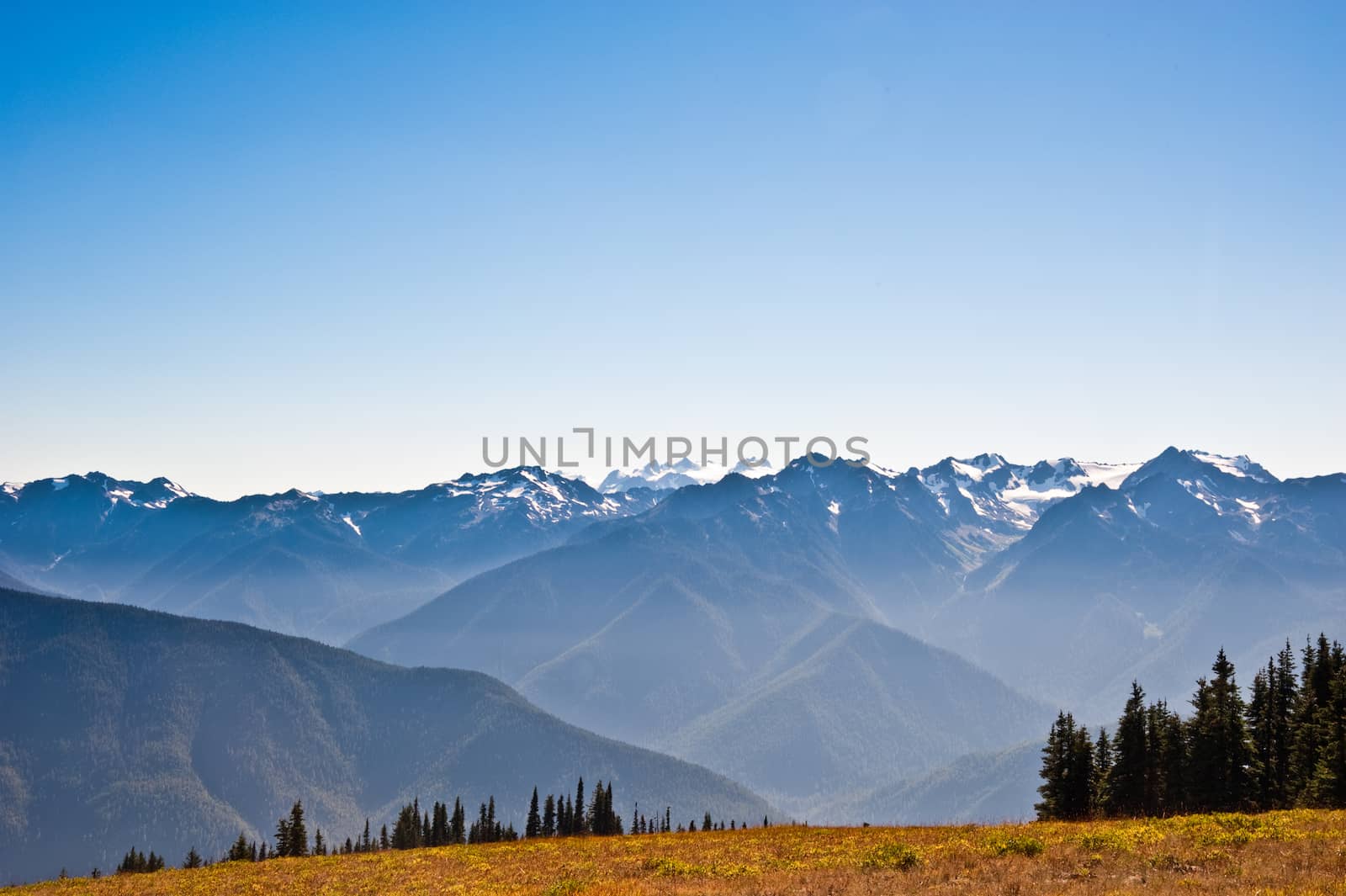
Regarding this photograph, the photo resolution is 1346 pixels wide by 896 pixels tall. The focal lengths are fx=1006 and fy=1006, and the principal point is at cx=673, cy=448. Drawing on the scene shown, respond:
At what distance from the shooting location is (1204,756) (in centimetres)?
6688

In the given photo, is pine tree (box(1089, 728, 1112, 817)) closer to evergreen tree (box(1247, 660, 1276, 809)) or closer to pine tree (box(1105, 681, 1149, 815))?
pine tree (box(1105, 681, 1149, 815))

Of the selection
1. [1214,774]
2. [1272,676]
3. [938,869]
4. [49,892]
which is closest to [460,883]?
[938,869]

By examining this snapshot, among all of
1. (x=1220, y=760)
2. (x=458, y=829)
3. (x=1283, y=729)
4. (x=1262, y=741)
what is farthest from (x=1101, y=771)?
(x=458, y=829)

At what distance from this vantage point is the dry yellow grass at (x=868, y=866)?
2834 centimetres

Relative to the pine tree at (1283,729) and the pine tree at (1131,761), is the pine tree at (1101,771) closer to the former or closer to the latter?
the pine tree at (1131,761)

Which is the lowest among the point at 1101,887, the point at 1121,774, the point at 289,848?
the point at 289,848

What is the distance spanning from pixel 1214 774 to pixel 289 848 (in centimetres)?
9174

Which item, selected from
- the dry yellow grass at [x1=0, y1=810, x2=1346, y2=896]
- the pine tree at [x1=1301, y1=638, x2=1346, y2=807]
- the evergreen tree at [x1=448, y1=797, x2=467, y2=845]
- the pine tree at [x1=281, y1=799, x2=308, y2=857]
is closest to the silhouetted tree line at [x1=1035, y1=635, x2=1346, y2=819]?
the pine tree at [x1=1301, y1=638, x2=1346, y2=807]

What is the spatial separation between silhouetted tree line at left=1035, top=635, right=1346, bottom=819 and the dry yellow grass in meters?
27.6

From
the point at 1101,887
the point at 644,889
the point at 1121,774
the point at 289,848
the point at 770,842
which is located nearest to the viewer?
the point at 1101,887

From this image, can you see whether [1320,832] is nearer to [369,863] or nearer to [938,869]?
[938,869]

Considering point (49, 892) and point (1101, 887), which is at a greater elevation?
point (1101, 887)

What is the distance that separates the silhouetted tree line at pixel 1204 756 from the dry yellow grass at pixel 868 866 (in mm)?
27577

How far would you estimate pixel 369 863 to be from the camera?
44094 millimetres
